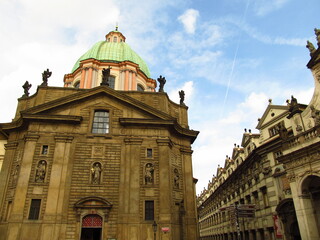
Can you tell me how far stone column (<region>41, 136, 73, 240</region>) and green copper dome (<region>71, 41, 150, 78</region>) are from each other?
18069 mm

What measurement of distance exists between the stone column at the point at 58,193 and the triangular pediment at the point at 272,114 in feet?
66.4

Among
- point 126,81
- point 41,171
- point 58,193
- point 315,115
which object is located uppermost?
point 126,81

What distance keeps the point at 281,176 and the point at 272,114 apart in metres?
7.29

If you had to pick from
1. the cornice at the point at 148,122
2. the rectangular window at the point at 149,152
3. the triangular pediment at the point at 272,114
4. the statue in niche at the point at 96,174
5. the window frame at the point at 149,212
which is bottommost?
the window frame at the point at 149,212

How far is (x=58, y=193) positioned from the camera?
888 inches

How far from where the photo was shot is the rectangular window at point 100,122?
25953 millimetres

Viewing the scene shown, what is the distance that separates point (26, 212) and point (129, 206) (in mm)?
8058

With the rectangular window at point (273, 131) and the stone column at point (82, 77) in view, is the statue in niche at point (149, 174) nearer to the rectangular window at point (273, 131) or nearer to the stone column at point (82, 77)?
the rectangular window at point (273, 131)

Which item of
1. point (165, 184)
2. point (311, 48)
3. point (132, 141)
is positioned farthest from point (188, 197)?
point (311, 48)

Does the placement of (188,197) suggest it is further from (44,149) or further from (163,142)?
(44,149)

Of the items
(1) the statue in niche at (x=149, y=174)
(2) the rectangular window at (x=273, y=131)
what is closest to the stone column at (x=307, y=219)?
(2) the rectangular window at (x=273, y=131)

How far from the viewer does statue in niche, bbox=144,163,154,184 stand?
24125 millimetres

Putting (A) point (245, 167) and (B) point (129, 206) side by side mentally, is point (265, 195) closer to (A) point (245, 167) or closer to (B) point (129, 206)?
(A) point (245, 167)

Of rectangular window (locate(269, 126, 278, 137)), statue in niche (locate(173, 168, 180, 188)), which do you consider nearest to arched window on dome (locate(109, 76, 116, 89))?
statue in niche (locate(173, 168, 180, 188))
